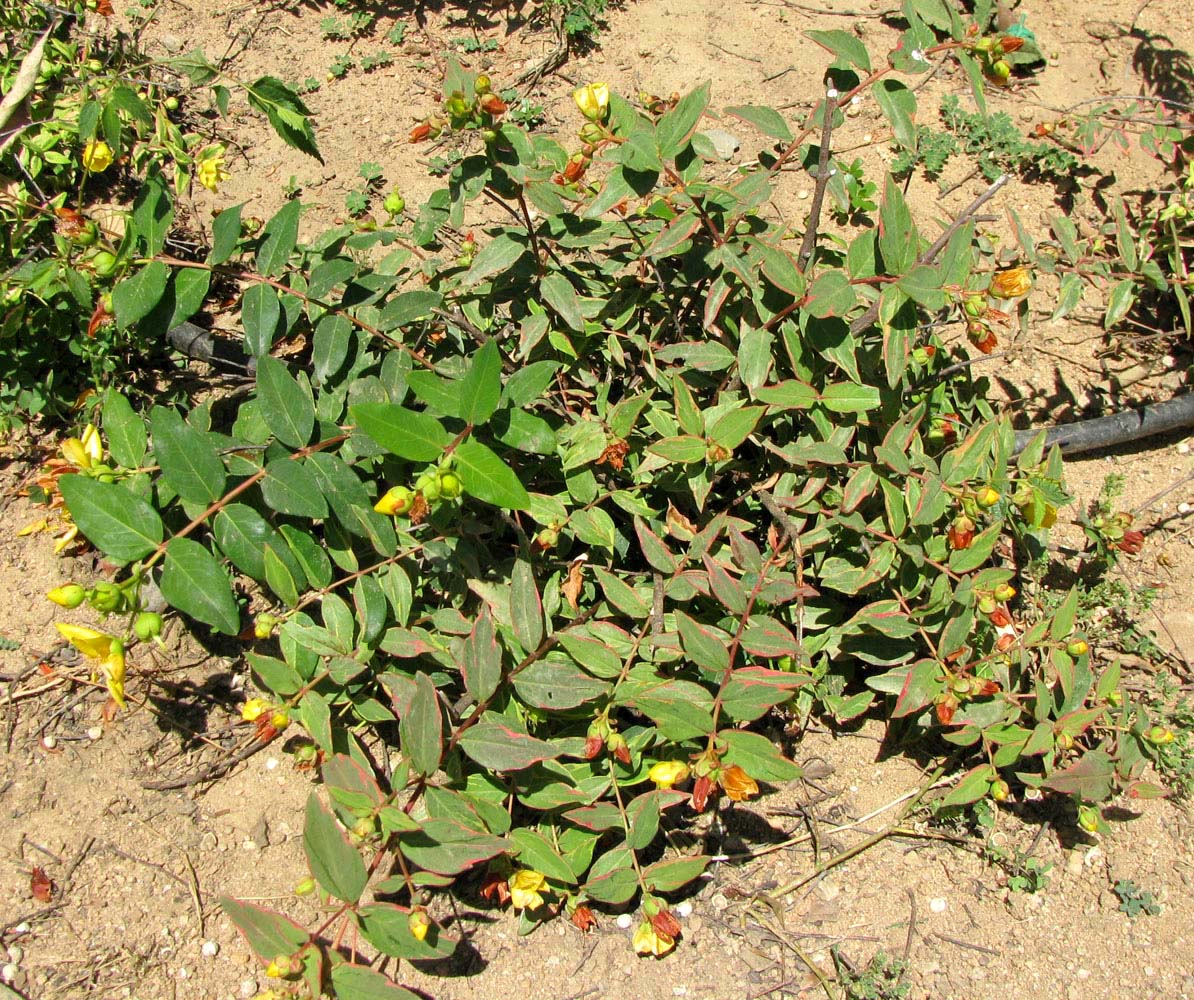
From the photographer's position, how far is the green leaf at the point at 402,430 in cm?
171

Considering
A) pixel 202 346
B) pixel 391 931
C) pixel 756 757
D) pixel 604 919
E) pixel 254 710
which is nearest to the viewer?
pixel 391 931

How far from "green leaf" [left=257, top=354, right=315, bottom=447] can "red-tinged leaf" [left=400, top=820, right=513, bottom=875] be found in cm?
81

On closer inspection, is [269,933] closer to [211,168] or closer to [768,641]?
[768,641]

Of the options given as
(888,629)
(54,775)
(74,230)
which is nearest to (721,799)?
(888,629)

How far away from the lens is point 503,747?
1866mm

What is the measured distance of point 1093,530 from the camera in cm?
266

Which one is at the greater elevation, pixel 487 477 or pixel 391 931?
pixel 487 477

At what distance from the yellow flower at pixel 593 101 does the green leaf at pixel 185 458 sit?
983mm

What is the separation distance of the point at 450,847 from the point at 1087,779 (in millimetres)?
1456

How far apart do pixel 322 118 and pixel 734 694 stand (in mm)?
2933

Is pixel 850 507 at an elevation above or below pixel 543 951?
above

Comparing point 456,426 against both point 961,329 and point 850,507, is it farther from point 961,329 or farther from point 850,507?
point 961,329

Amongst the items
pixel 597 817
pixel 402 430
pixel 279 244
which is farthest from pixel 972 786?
pixel 279 244

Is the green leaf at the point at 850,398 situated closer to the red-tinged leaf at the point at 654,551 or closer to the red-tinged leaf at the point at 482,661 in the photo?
the red-tinged leaf at the point at 654,551
